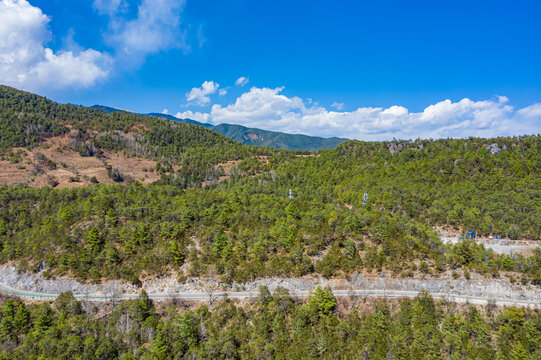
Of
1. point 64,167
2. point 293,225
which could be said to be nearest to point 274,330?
point 293,225

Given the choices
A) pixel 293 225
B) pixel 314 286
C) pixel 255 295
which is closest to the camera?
pixel 255 295

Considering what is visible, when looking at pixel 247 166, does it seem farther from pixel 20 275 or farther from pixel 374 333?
pixel 374 333

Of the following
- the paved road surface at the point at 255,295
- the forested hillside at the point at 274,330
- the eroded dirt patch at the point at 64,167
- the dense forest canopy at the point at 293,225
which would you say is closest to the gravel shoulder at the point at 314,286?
the paved road surface at the point at 255,295

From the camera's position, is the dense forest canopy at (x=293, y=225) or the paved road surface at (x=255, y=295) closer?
the paved road surface at (x=255, y=295)

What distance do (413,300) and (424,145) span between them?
446ft

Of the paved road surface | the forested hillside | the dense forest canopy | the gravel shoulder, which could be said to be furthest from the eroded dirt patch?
the forested hillside

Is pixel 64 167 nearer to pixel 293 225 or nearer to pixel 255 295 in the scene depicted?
pixel 293 225

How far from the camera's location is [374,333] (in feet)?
153

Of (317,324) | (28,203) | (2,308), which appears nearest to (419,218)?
(317,324)

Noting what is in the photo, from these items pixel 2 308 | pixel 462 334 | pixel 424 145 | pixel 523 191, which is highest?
pixel 424 145

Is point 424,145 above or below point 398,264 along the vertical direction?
above

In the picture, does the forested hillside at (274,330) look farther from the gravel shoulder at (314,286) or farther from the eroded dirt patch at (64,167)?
the eroded dirt patch at (64,167)

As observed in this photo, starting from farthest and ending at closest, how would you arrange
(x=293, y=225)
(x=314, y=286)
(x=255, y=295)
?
(x=293, y=225) < (x=314, y=286) < (x=255, y=295)

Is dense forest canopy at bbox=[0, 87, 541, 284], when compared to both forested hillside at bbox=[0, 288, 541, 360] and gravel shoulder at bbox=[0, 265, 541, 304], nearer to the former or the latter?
gravel shoulder at bbox=[0, 265, 541, 304]
